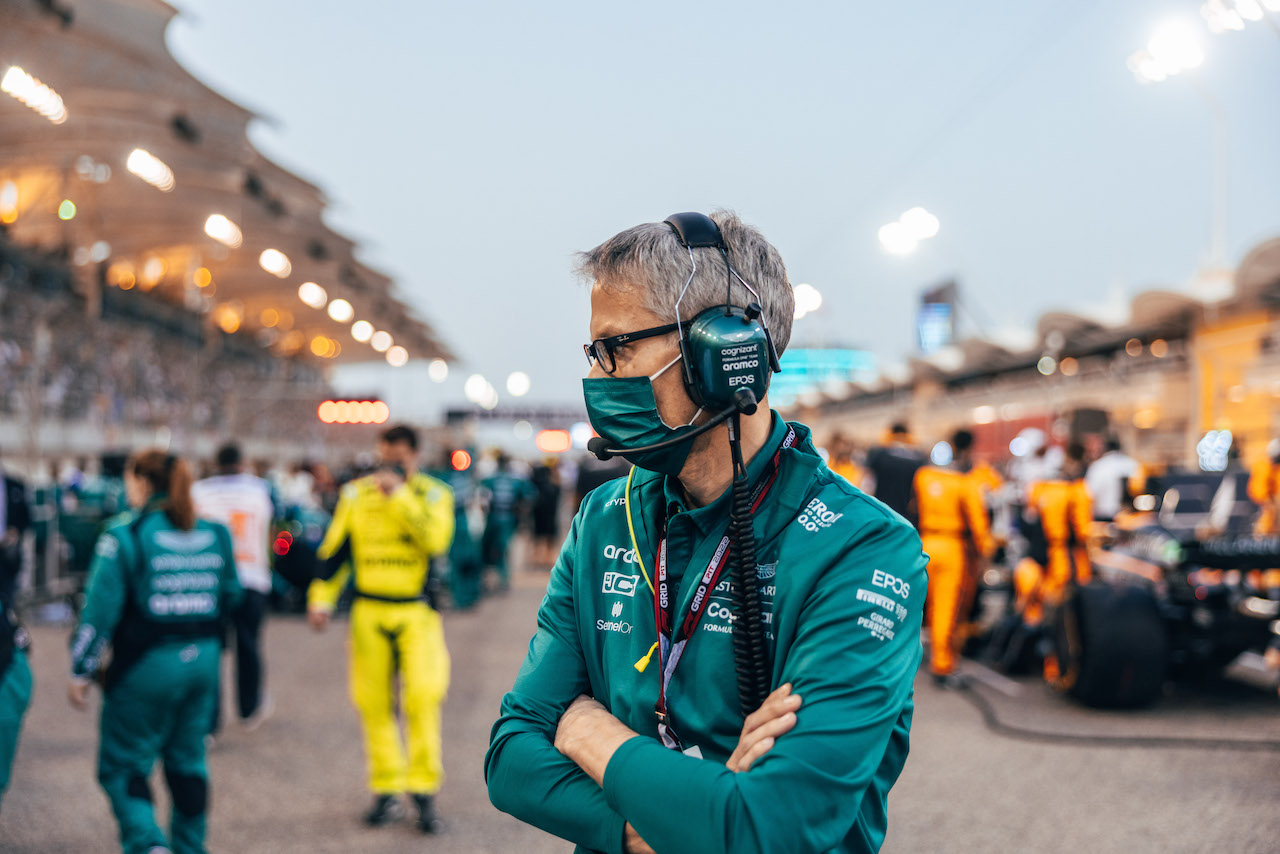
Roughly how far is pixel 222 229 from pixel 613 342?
2071 cm

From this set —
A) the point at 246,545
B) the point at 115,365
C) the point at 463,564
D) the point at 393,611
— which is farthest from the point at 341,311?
the point at 393,611

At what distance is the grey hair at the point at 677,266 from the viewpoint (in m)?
1.59

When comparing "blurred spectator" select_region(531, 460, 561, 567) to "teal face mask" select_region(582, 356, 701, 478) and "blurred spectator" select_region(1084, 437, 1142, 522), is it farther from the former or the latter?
"teal face mask" select_region(582, 356, 701, 478)

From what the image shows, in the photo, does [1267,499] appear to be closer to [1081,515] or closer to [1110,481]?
[1081,515]

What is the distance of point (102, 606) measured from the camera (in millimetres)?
4027

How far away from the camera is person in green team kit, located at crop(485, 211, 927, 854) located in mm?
1423

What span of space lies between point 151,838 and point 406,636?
1668mm

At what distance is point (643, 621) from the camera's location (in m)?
1.62

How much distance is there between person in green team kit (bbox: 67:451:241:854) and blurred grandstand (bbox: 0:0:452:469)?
971 centimetres

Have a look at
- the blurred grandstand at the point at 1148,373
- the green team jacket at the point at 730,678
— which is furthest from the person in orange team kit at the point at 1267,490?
the green team jacket at the point at 730,678

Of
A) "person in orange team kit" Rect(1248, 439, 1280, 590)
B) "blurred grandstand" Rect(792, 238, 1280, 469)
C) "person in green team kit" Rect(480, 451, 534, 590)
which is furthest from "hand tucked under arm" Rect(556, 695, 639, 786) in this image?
"person in green team kit" Rect(480, 451, 534, 590)

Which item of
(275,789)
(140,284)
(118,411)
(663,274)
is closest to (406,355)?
(140,284)

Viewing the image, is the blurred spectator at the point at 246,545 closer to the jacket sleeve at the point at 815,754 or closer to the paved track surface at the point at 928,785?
the paved track surface at the point at 928,785

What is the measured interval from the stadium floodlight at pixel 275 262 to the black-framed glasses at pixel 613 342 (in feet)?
77.3
